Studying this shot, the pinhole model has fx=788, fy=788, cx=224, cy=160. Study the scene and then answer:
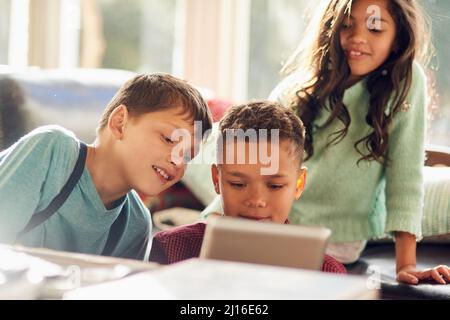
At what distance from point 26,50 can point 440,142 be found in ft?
3.03

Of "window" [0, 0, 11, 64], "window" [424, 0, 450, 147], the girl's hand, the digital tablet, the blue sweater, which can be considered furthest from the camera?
"window" [0, 0, 11, 64]

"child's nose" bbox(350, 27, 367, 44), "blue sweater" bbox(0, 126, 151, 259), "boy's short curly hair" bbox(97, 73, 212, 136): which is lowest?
"blue sweater" bbox(0, 126, 151, 259)

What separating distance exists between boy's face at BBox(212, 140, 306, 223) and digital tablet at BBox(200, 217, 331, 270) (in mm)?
279

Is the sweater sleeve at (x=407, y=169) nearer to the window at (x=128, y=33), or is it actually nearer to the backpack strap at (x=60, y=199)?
the backpack strap at (x=60, y=199)

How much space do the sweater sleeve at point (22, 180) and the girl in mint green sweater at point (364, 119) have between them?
0.97 feet

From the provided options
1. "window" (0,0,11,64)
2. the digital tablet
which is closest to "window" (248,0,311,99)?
"window" (0,0,11,64)

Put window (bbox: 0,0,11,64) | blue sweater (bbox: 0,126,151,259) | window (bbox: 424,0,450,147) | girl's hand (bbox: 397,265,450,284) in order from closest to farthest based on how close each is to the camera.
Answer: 1. blue sweater (bbox: 0,126,151,259)
2. girl's hand (bbox: 397,265,450,284)
3. window (bbox: 424,0,450,147)
4. window (bbox: 0,0,11,64)

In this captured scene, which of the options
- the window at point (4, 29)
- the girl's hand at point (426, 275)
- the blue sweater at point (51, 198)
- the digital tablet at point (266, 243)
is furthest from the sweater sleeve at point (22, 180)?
the window at point (4, 29)

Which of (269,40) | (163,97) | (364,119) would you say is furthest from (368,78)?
(269,40)

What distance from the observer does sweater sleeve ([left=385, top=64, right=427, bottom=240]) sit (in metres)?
0.86

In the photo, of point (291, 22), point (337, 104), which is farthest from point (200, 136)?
point (291, 22)

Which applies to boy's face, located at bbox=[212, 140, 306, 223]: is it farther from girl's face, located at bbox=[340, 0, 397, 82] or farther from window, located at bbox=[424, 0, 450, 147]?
window, located at bbox=[424, 0, 450, 147]

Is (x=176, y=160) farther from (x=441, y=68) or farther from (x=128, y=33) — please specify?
(x=128, y=33)

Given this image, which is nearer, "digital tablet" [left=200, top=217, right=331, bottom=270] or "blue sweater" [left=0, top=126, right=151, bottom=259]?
"digital tablet" [left=200, top=217, right=331, bottom=270]
